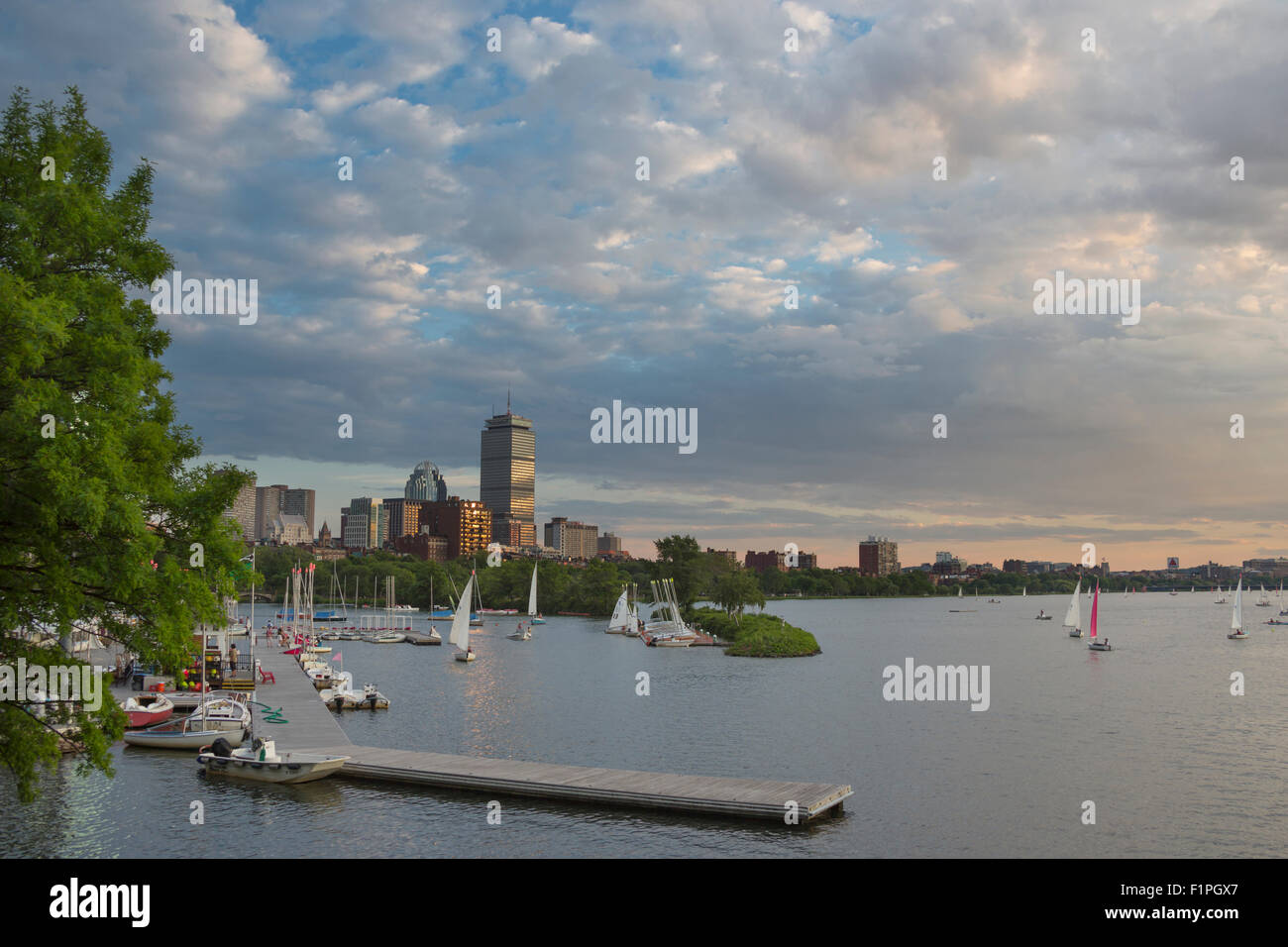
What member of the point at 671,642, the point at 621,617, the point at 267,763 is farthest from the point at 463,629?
the point at 267,763

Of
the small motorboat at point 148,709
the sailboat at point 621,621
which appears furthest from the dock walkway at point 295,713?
the sailboat at point 621,621

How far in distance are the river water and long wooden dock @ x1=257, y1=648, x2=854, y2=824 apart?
1.99ft

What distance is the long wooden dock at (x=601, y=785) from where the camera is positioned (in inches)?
1417

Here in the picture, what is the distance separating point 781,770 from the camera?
48.4 meters

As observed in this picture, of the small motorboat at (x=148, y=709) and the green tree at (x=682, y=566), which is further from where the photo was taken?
the green tree at (x=682, y=566)

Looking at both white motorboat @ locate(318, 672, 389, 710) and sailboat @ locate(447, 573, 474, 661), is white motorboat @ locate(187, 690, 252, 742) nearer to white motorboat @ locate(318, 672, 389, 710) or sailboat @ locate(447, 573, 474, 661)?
white motorboat @ locate(318, 672, 389, 710)

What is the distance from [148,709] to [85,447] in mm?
44106

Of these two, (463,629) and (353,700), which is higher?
(463,629)

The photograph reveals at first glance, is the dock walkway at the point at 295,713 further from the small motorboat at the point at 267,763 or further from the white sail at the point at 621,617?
the white sail at the point at 621,617

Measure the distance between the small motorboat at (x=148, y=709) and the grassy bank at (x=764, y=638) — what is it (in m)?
77.5

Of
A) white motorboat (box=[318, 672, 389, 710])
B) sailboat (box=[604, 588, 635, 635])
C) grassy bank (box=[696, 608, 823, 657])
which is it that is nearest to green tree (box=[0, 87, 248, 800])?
white motorboat (box=[318, 672, 389, 710])

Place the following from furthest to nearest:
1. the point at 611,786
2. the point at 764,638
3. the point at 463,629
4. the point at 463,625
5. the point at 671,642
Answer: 1. the point at 671,642
2. the point at 764,638
3. the point at 463,629
4. the point at 463,625
5. the point at 611,786

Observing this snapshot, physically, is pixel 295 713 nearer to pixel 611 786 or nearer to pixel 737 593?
pixel 611 786

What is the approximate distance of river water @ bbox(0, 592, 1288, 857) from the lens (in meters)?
34.2
